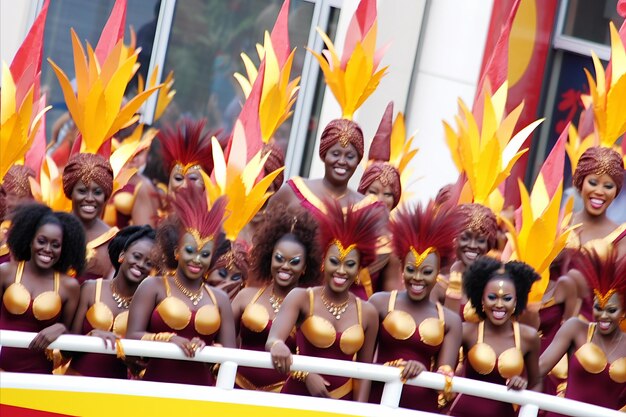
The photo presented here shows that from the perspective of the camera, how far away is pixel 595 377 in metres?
6.61

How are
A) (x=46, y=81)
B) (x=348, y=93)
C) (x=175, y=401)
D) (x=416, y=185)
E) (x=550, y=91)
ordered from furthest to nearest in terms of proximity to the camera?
1. (x=550, y=91)
2. (x=46, y=81)
3. (x=416, y=185)
4. (x=348, y=93)
5. (x=175, y=401)

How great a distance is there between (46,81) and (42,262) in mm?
5402

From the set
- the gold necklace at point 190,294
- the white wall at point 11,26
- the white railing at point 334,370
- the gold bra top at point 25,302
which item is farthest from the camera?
the white wall at point 11,26

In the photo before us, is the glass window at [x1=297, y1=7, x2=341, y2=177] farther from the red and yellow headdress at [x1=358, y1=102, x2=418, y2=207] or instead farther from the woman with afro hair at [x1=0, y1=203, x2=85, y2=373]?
the woman with afro hair at [x1=0, y1=203, x2=85, y2=373]

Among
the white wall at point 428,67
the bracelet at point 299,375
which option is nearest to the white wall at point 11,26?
the white wall at point 428,67

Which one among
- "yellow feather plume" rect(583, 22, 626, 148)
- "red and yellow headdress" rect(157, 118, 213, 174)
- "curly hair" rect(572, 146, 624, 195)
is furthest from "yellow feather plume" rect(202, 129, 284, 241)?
"yellow feather plume" rect(583, 22, 626, 148)

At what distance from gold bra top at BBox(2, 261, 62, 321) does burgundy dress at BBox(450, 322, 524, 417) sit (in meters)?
1.73

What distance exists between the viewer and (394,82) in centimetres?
1052

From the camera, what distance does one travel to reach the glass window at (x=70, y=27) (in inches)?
445

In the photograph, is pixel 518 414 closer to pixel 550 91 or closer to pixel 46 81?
pixel 46 81

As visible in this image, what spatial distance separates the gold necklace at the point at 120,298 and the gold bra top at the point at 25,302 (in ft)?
1.20

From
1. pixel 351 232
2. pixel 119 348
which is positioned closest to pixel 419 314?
pixel 351 232

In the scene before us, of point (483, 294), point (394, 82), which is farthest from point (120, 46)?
point (394, 82)

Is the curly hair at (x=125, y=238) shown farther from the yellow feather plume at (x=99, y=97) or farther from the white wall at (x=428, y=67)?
the white wall at (x=428, y=67)
